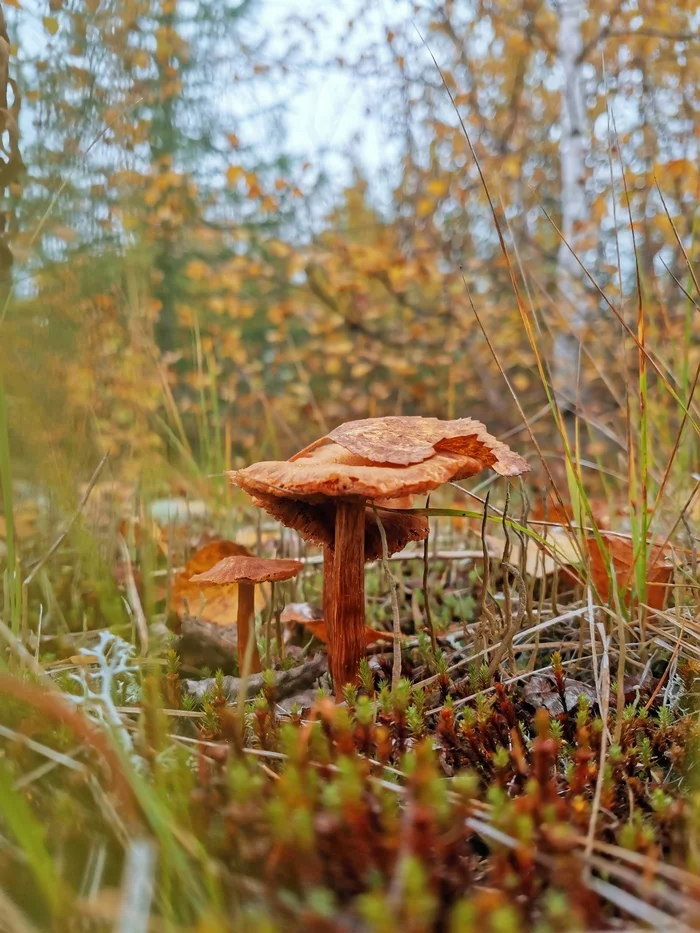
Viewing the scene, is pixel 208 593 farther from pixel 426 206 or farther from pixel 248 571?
pixel 426 206

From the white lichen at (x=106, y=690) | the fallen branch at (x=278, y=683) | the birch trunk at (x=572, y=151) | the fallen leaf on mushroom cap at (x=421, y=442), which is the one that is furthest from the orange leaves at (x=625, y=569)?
the birch trunk at (x=572, y=151)

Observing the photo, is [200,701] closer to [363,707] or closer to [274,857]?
[363,707]

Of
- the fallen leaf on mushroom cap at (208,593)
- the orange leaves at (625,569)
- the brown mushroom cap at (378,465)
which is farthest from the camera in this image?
the fallen leaf on mushroom cap at (208,593)

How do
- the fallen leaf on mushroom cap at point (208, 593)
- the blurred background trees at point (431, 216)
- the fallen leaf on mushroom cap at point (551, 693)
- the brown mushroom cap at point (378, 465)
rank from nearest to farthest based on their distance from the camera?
1. the brown mushroom cap at point (378, 465)
2. the fallen leaf on mushroom cap at point (551, 693)
3. the fallen leaf on mushroom cap at point (208, 593)
4. the blurred background trees at point (431, 216)

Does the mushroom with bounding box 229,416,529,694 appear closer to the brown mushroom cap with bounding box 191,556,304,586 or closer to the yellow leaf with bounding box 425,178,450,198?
the brown mushroom cap with bounding box 191,556,304,586

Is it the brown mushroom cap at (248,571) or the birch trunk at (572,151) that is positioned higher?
the birch trunk at (572,151)

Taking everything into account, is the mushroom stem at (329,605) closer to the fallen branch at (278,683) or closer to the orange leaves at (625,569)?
the fallen branch at (278,683)
